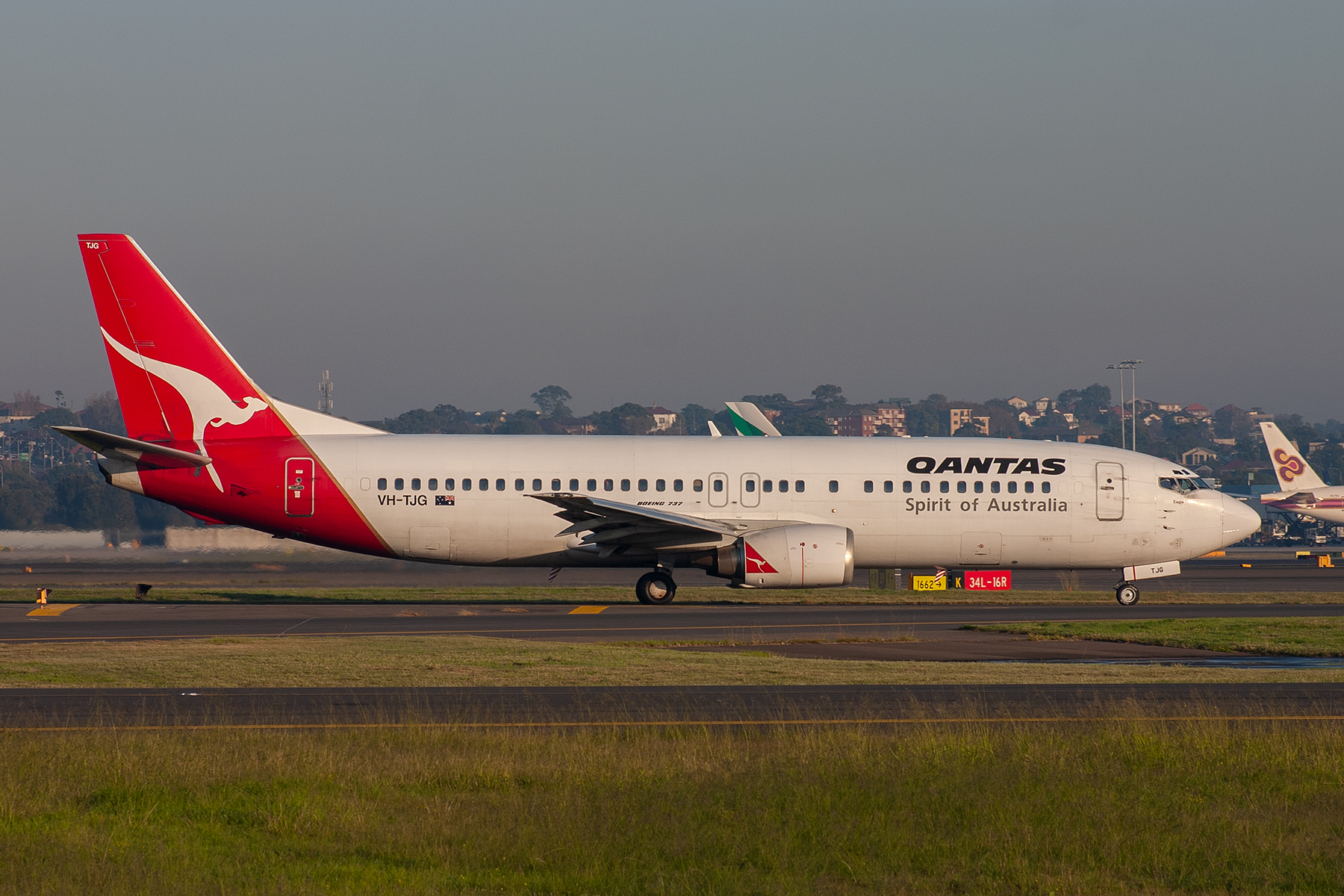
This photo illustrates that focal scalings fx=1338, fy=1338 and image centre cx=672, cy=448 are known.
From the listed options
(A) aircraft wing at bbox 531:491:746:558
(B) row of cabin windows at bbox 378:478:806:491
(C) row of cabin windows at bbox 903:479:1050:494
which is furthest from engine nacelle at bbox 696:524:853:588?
(C) row of cabin windows at bbox 903:479:1050:494

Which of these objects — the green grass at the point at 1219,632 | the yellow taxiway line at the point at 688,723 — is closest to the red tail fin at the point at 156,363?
the green grass at the point at 1219,632

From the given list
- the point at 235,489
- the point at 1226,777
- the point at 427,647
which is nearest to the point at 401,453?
the point at 235,489

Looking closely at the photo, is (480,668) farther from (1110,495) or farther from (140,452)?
(1110,495)

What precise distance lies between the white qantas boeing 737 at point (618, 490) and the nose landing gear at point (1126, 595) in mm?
46

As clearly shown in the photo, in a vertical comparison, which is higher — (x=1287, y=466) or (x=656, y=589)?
(x=1287, y=466)

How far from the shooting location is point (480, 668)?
71.3 feet

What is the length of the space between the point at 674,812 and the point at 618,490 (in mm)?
25409

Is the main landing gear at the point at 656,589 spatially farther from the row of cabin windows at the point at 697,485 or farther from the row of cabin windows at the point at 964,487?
the row of cabin windows at the point at 964,487

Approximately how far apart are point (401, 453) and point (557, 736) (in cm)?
2240

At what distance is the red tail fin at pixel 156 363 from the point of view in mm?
34844

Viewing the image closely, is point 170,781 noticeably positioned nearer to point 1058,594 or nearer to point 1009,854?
point 1009,854

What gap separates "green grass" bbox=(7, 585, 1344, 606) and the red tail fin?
16.7 feet

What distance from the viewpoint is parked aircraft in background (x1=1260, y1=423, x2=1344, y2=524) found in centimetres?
9538

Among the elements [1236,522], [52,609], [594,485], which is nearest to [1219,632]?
[1236,522]
